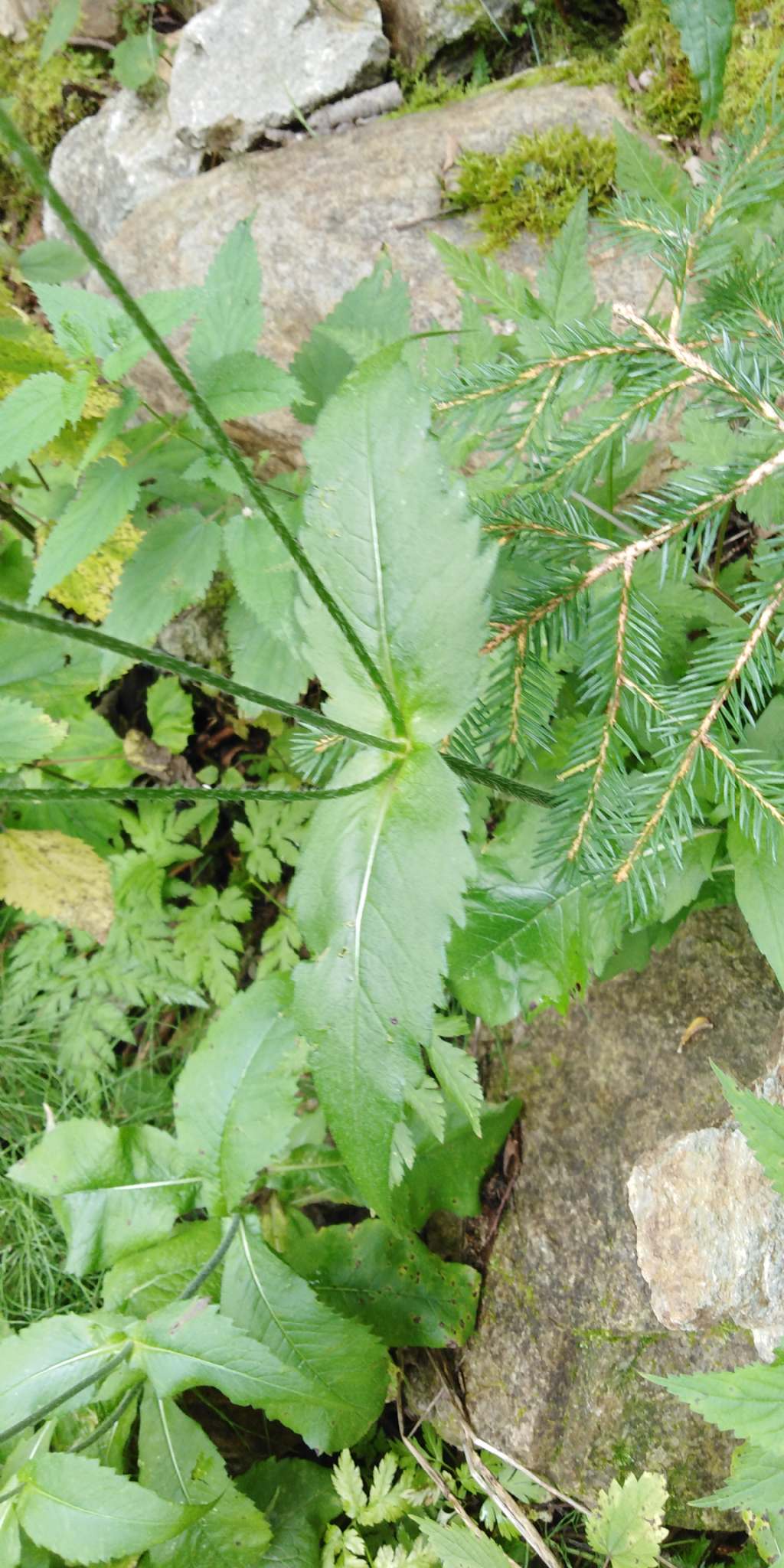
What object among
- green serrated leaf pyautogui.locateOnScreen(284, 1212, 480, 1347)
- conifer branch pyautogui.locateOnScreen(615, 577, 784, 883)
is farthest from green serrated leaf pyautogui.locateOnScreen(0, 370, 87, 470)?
green serrated leaf pyautogui.locateOnScreen(284, 1212, 480, 1347)

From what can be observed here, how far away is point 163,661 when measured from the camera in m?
0.94

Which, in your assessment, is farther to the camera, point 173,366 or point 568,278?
point 568,278

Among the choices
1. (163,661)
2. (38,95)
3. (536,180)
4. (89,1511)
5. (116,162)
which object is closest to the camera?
(163,661)

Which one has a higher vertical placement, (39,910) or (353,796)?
(353,796)

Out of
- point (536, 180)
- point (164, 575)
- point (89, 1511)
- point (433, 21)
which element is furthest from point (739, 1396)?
point (433, 21)

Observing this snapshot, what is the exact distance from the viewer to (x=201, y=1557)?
2.05 meters

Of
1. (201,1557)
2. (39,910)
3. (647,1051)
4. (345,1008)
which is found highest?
(345,1008)

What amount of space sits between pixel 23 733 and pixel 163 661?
162cm

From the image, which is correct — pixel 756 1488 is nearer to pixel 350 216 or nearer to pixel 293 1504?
pixel 293 1504

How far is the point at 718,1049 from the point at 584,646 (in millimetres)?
1193

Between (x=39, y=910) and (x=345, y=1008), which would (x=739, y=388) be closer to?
(x=345, y=1008)

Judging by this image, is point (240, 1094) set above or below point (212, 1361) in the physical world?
above

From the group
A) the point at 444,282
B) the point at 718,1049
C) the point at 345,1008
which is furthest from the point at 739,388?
the point at 444,282

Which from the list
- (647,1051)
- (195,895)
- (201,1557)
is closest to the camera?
(201,1557)
